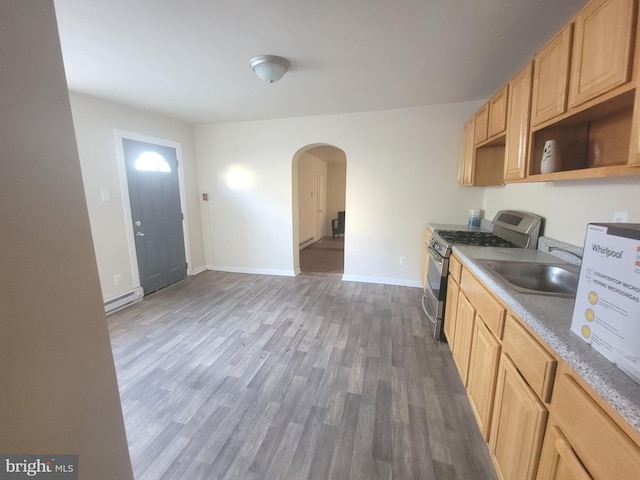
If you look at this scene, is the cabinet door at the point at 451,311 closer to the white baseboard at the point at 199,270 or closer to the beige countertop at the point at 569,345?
the beige countertop at the point at 569,345

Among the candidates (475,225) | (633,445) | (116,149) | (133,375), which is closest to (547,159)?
(633,445)

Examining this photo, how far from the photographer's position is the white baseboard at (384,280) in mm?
3934

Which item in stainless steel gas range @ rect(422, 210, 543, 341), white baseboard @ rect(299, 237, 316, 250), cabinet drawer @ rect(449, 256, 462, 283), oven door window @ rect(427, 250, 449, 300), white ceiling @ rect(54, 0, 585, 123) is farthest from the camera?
white baseboard @ rect(299, 237, 316, 250)

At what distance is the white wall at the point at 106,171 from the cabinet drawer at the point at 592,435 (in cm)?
381

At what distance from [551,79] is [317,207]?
619 cm

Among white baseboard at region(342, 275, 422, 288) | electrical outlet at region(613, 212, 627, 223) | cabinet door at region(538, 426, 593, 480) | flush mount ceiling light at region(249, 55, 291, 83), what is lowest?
white baseboard at region(342, 275, 422, 288)

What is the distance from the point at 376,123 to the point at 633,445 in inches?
146

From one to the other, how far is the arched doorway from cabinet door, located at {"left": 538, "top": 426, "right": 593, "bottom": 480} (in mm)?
3778

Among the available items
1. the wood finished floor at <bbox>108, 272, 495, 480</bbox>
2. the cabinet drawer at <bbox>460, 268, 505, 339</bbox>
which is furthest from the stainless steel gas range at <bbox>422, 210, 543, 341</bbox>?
the cabinet drawer at <bbox>460, 268, 505, 339</bbox>

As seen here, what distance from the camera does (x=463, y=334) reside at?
193 centimetres

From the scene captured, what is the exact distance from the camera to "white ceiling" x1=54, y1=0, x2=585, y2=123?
158 centimetres

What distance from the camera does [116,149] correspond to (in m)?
3.23

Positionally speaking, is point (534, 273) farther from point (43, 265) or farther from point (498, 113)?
point (43, 265)

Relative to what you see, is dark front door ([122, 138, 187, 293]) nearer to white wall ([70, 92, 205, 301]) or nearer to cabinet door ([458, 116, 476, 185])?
white wall ([70, 92, 205, 301])
